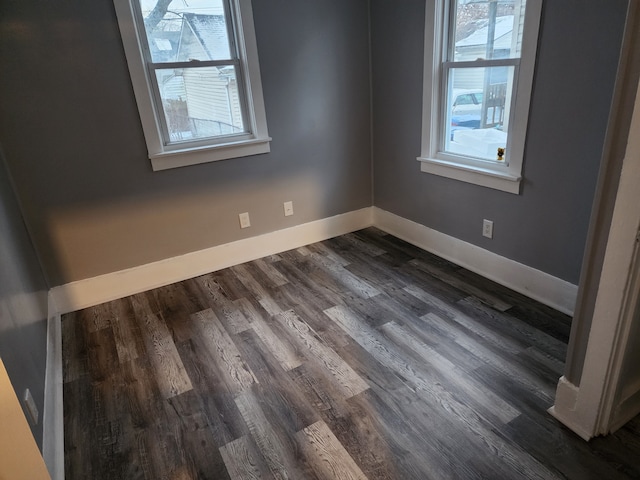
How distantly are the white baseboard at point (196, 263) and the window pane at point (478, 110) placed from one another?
119 centimetres

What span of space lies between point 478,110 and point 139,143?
2249 millimetres

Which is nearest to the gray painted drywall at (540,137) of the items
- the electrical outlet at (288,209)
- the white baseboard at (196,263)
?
the white baseboard at (196,263)

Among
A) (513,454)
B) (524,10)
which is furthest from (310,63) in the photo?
(513,454)

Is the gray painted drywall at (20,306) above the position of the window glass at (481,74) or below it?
below

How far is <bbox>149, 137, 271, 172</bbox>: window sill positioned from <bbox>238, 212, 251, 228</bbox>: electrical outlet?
0.46 meters

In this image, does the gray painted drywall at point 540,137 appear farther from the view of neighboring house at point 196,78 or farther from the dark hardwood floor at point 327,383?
the view of neighboring house at point 196,78

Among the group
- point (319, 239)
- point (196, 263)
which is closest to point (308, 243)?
point (319, 239)

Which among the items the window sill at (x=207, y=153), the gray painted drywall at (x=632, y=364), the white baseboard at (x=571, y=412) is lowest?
the white baseboard at (x=571, y=412)

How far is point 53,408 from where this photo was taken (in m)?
1.82

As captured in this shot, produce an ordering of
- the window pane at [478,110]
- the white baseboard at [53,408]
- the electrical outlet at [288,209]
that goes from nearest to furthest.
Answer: the white baseboard at [53,408] → the window pane at [478,110] → the electrical outlet at [288,209]

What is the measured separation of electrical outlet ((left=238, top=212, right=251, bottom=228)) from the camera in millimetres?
3231

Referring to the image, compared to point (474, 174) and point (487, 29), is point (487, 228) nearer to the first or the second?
point (474, 174)

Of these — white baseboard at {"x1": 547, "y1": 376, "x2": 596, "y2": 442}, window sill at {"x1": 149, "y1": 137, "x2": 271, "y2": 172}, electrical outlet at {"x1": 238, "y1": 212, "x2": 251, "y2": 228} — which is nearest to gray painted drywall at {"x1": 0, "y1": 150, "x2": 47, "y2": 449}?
window sill at {"x1": 149, "y1": 137, "x2": 271, "y2": 172}

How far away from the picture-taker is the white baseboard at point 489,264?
2.41 meters
